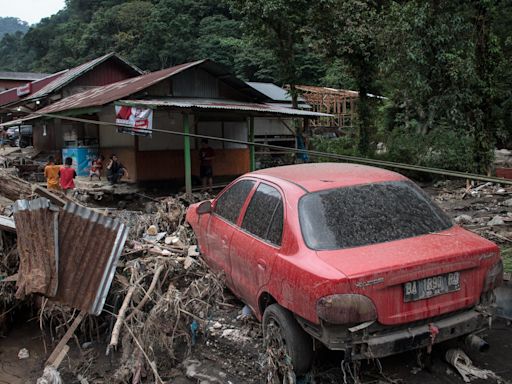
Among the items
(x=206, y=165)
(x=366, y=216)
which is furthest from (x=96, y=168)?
(x=366, y=216)

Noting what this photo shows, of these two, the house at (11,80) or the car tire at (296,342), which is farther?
the house at (11,80)

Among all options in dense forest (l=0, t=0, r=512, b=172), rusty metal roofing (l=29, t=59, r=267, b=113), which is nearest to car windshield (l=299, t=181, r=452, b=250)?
rusty metal roofing (l=29, t=59, r=267, b=113)

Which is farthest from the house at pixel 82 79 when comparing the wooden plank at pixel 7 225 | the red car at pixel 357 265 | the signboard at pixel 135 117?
the red car at pixel 357 265

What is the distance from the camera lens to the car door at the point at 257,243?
153 inches

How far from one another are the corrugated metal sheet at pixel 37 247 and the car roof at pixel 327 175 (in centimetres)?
208

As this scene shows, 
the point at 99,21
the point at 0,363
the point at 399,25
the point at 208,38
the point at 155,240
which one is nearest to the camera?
the point at 0,363

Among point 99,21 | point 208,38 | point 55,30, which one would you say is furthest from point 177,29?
point 55,30

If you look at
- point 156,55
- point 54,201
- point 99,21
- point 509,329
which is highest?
point 99,21

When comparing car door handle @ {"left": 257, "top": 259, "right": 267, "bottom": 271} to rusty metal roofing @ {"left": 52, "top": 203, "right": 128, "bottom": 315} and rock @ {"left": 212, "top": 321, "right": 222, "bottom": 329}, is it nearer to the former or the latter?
rock @ {"left": 212, "top": 321, "right": 222, "bottom": 329}

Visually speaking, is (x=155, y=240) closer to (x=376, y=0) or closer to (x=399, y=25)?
(x=399, y=25)

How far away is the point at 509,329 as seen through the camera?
432cm

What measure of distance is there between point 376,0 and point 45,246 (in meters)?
16.6

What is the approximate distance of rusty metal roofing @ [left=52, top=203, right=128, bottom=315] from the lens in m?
4.39

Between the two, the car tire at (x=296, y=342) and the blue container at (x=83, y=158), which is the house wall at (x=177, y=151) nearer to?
the blue container at (x=83, y=158)
